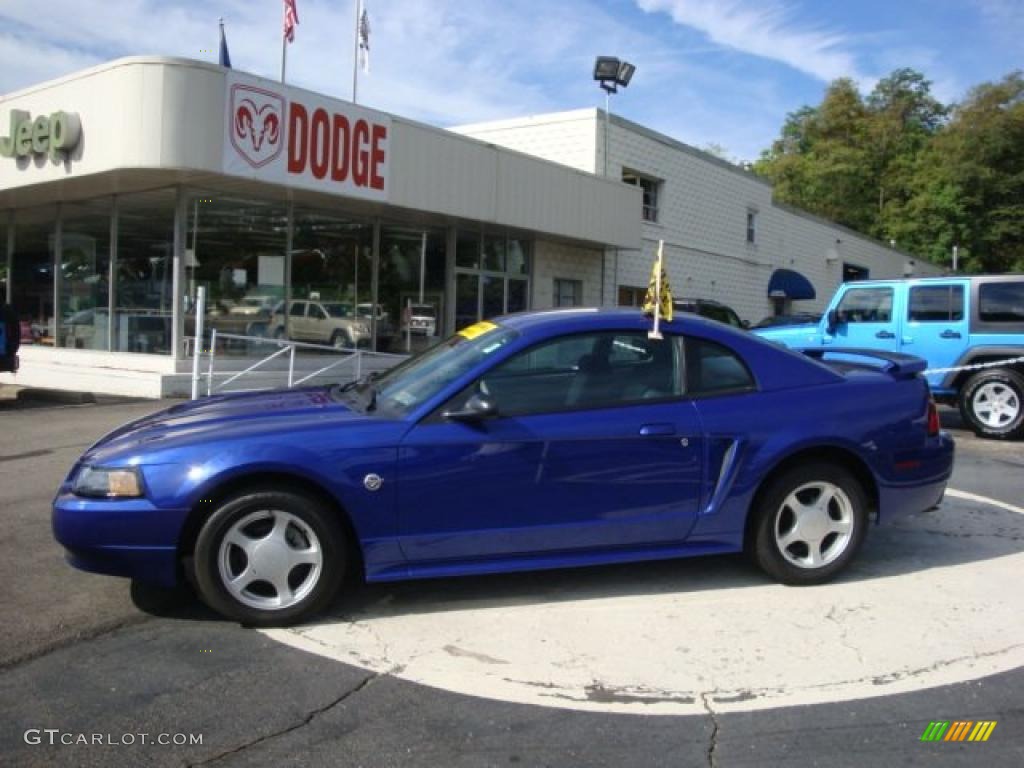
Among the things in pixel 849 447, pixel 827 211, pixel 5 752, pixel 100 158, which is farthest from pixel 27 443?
pixel 827 211

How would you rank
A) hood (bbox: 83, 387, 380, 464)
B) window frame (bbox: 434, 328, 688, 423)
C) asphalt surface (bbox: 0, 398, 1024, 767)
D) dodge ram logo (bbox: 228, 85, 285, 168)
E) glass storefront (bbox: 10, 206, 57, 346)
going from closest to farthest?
asphalt surface (bbox: 0, 398, 1024, 767) < hood (bbox: 83, 387, 380, 464) < window frame (bbox: 434, 328, 688, 423) < dodge ram logo (bbox: 228, 85, 285, 168) < glass storefront (bbox: 10, 206, 57, 346)

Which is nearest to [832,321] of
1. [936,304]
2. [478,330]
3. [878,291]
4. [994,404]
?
[878,291]

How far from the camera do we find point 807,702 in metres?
3.47

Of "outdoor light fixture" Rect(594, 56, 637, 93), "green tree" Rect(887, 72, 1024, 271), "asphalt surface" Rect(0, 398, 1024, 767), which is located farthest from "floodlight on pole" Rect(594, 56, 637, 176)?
"green tree" Rect(887, 72, 1024, 271)

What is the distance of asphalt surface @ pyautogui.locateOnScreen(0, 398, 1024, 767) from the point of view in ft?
10.0

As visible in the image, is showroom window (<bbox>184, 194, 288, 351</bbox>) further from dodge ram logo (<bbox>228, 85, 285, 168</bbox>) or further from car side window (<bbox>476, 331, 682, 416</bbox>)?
car side window (<bbox>476, 331, 682, 416</bbox>)

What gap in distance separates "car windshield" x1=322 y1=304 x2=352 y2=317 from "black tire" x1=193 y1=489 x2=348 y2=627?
11.9 meters

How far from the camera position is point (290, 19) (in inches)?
658

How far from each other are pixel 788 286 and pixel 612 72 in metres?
12.5

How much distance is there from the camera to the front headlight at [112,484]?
4.00 metres

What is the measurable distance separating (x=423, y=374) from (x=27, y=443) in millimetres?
6377

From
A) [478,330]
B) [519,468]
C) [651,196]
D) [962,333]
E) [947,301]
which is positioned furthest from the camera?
[651,196]

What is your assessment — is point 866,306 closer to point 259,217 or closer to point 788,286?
point 259,217

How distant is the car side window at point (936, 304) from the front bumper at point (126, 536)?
9768mm
